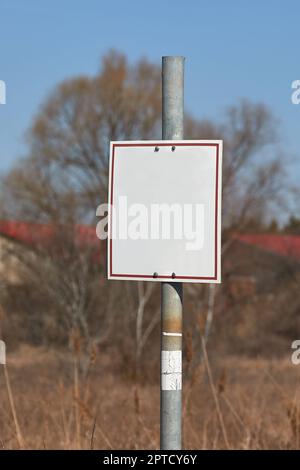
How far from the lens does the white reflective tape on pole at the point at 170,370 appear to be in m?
3.41

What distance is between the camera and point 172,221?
11.2 feet

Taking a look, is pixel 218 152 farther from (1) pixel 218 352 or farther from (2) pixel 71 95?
(2) pixel 71 95

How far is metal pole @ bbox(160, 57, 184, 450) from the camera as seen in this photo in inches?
134

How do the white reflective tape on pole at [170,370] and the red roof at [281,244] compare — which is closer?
the white reflective tape on pole at [170,370]

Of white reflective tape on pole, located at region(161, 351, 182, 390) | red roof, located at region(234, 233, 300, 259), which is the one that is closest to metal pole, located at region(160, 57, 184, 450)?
white reflective tape on pole, located at region(161, 351, 182, 390)

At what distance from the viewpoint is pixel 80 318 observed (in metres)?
25.5

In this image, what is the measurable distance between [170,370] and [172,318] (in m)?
0.21

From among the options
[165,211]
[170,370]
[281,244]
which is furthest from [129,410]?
[281,244]

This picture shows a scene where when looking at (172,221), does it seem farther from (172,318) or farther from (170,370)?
(170,370)

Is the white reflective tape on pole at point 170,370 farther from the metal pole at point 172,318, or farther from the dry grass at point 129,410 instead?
the dry grass at point 129,410

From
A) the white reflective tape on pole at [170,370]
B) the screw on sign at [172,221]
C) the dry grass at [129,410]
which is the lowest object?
the dry grass at [129,410]

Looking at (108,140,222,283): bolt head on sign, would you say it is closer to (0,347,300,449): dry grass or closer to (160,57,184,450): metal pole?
(160,57,184,450): metal pole

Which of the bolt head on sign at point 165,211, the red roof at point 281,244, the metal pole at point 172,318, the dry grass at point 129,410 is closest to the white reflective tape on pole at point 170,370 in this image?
the metal pole at point 172,318
